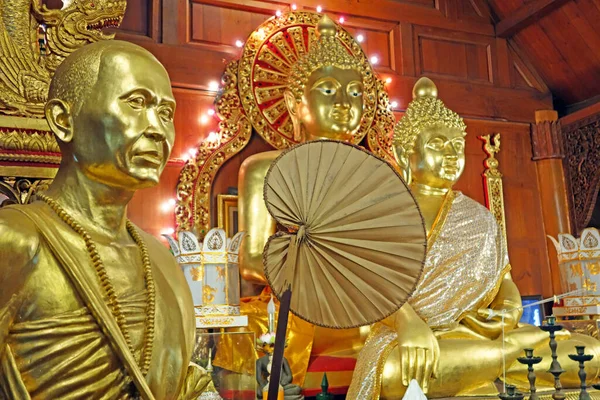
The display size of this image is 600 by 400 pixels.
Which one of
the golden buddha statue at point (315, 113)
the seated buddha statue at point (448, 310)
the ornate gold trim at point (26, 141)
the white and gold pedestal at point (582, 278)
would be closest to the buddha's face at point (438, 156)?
the seated buddha statue at point (448, 310)

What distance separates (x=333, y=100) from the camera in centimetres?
283

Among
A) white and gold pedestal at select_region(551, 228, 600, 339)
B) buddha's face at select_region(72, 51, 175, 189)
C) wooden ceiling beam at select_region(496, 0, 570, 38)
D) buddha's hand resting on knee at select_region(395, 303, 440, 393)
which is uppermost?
wooden ceiling beam at select_region(496, 0, 570, 38)

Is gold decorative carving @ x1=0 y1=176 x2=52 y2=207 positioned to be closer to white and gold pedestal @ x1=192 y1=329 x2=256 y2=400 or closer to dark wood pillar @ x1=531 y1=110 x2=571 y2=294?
white and gold pedestal @ x1=192 y1=329 x2=256 y2=400

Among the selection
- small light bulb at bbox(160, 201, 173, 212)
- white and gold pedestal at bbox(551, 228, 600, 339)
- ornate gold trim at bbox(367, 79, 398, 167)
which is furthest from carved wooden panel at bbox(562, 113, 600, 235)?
small light bulb at bbox(160, 201, 173, 212)

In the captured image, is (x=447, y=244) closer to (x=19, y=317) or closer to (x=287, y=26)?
(x=287, y=26)

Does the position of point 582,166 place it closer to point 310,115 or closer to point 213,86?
point 310,115

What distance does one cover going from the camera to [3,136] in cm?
164

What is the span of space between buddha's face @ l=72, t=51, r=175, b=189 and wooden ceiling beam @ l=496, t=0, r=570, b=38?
305 centimetres

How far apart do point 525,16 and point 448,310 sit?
6.41 feet

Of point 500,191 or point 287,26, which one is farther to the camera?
point 500,191

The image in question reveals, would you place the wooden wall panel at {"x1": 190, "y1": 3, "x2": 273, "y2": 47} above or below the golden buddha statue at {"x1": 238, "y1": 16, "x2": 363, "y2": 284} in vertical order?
above

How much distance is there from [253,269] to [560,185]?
1953 millimetres

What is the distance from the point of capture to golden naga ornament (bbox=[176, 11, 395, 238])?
2904 millimetres

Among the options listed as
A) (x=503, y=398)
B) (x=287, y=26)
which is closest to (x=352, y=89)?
(x=287, y=26)
